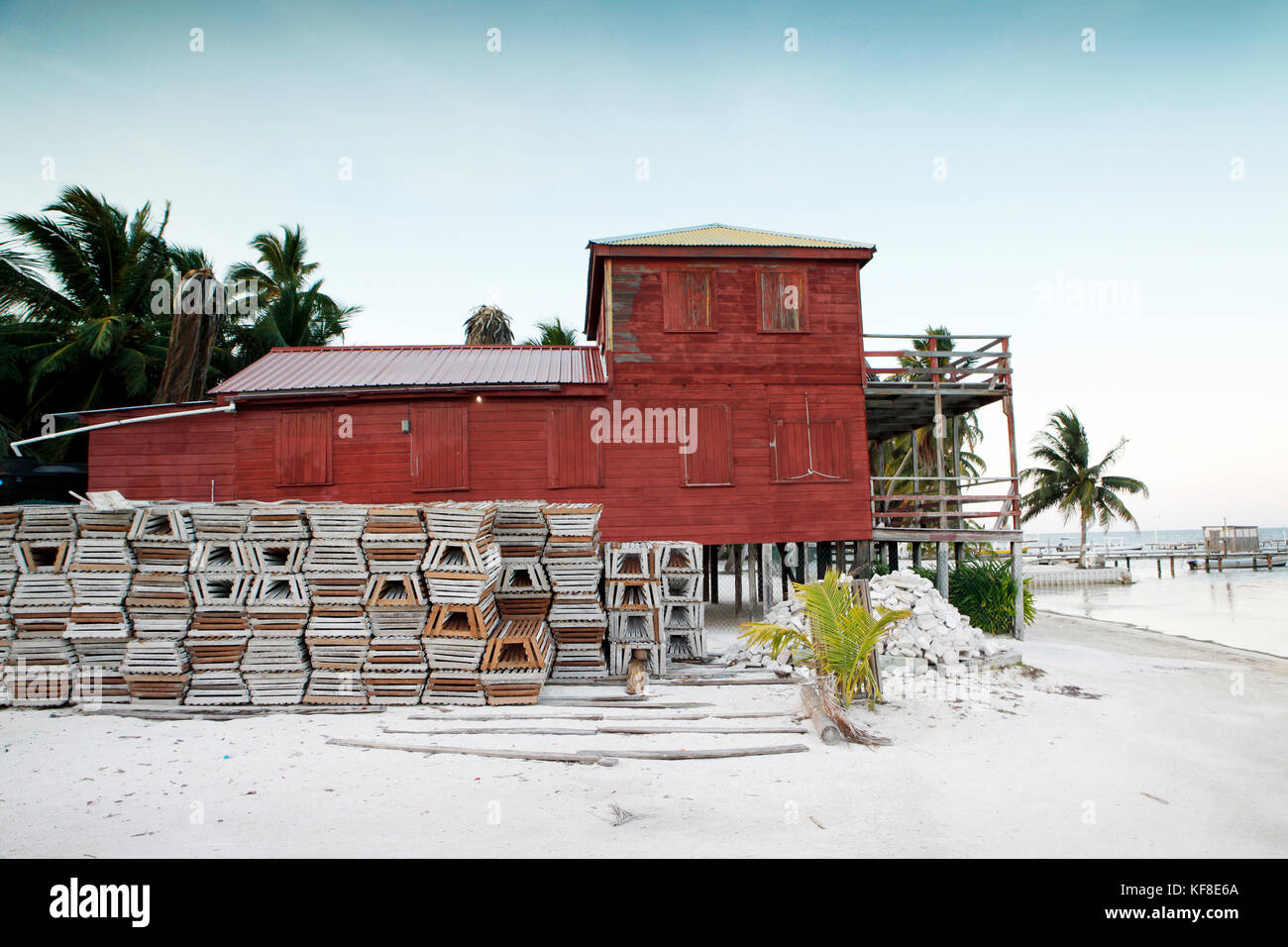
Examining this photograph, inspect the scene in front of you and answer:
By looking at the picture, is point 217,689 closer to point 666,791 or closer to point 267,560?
point 267,560

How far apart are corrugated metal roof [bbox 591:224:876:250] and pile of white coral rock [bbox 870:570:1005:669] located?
8.31m

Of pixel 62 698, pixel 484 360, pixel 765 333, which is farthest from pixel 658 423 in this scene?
pixel 62 698

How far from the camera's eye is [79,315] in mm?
23781

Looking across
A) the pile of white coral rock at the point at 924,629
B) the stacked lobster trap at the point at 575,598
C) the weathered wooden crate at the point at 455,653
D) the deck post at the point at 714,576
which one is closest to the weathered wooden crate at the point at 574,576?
the stacked lobster trap at the point at 575,598

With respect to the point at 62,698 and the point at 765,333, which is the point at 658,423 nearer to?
the point at 765,333

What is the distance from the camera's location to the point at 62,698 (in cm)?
903

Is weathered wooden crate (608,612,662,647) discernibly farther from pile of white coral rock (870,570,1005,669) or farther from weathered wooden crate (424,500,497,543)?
pile of white coral rock (870,570,1005,669)

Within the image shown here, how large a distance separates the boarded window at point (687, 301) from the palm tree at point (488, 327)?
61.6 feet

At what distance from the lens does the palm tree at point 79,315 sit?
71.5 feet

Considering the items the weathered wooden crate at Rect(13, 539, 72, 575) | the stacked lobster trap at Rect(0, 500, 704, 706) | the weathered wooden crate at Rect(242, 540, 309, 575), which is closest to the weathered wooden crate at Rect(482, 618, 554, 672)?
the stacked lobster trap at Rect(0, 500, 704, 706)

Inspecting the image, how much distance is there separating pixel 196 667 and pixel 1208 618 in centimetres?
3344

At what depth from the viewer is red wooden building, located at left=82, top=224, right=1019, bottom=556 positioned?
15.4 meters

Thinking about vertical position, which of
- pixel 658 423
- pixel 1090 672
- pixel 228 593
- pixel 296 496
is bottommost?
pixel 1090 672

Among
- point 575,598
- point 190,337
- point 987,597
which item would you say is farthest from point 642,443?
point 190,337
